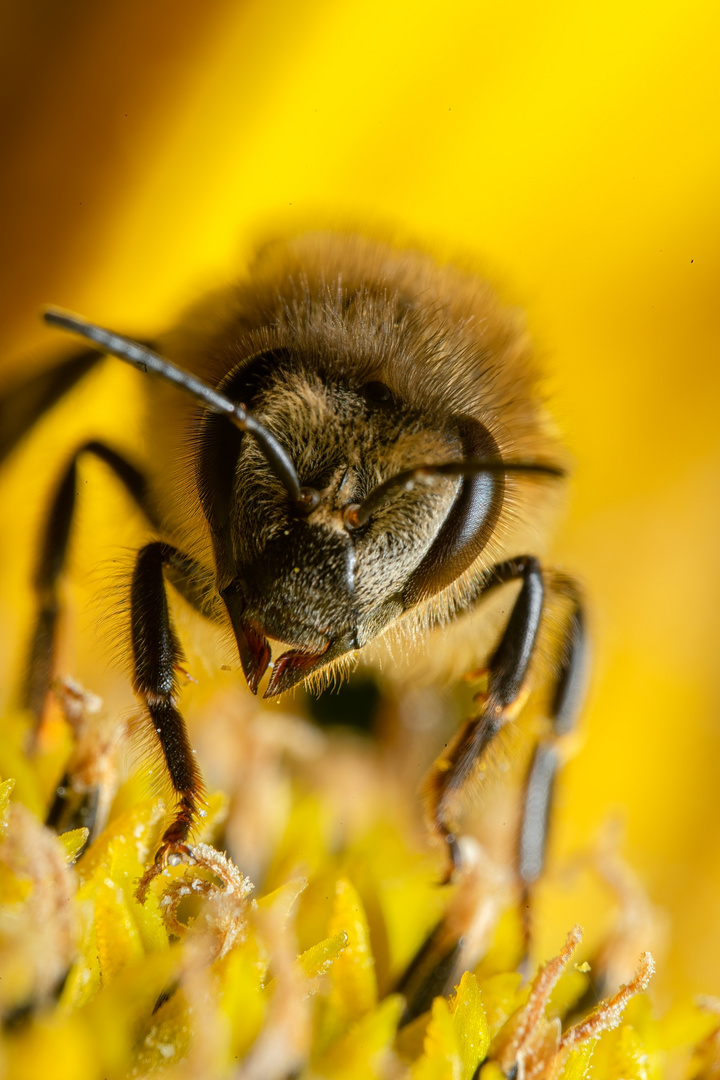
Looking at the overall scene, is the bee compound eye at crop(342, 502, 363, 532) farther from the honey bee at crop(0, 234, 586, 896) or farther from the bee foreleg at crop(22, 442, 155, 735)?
the bee foreleg at crop(22, 442, 155, 735)

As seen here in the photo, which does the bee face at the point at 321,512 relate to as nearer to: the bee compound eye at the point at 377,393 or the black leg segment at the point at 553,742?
the bee compound eye at the point at 377,393

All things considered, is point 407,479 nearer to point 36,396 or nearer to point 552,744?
point 552,744

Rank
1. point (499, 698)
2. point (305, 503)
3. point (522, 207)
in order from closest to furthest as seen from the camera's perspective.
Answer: point (305, 503), point (499, 698), point (522, 207)

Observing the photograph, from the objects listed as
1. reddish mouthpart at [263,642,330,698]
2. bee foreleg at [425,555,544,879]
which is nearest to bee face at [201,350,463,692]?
reddish mouthpart at [263,642,330,698]

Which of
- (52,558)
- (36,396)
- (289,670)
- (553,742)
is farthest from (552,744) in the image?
(36,396)

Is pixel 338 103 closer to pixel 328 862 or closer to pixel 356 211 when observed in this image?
pixel 356 211

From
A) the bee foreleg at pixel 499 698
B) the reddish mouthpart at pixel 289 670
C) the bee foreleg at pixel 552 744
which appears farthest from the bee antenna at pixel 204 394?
the bee foreleg at pixel 552 744
